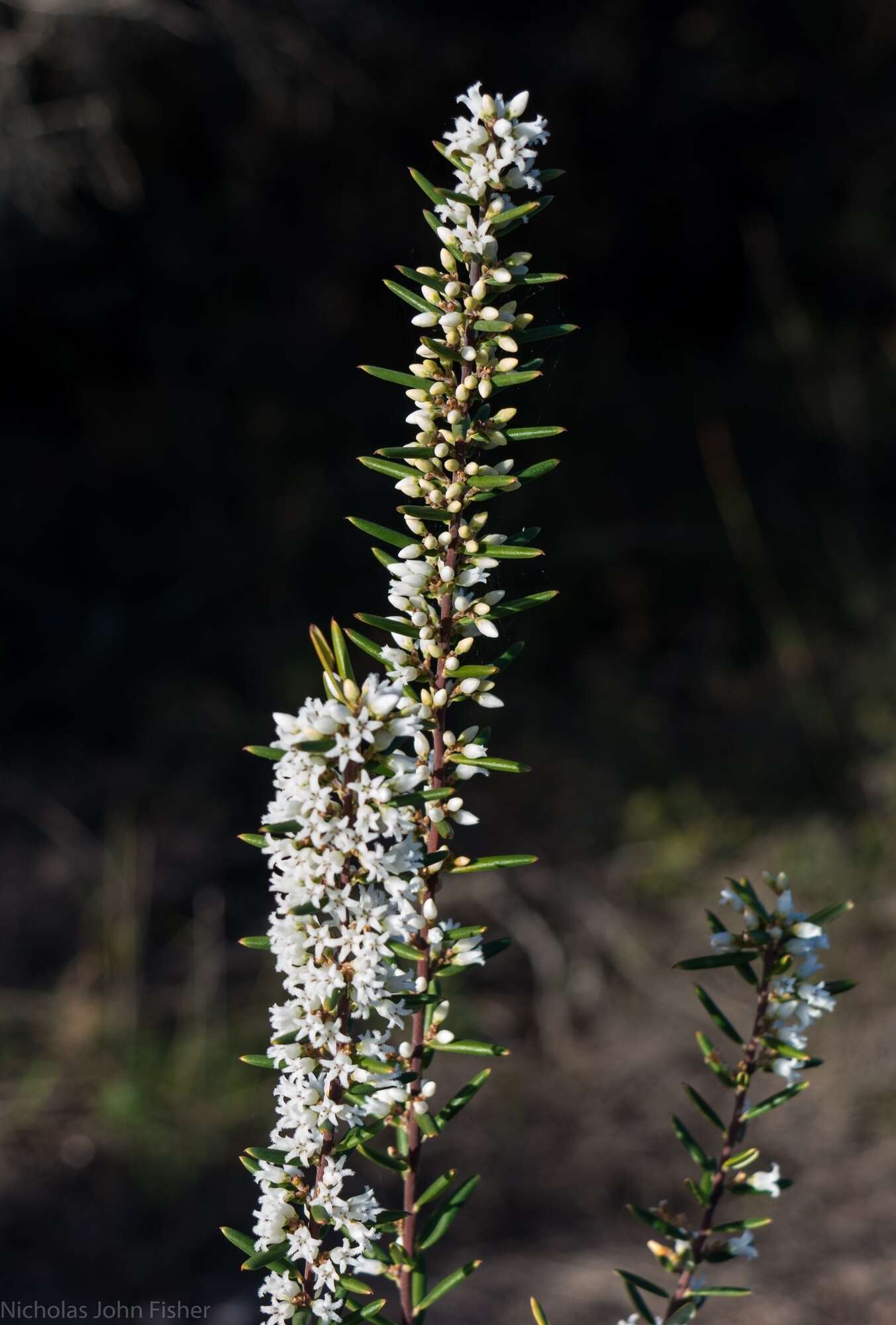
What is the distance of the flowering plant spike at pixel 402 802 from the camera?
791 mm

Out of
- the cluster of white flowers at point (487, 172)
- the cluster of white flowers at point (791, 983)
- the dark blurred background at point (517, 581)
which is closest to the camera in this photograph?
the cluster of white flowers at point (487, 172)

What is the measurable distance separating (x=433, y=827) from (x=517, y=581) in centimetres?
246

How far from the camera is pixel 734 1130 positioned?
1.04 meters

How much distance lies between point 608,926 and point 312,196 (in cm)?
460

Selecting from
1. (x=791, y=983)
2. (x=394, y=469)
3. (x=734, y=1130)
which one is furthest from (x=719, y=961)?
(x=394, y=469)

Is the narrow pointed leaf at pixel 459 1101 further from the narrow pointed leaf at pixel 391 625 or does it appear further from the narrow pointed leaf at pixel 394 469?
the narrow pointed leaf at pixel 394 469

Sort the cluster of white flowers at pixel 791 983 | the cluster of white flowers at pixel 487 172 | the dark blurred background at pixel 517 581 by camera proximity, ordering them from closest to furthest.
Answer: the cluster of white flowers at pixel 487 172 → the cluster of white flowers at pixel 791 983 → the dark blurred background at pixel 517 581

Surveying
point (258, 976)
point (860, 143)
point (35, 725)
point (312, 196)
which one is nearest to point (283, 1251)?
point (258, 976)

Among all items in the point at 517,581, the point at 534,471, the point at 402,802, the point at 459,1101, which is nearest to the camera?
the point at 402,802

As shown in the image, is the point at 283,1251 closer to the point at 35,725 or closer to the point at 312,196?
the point at 35,725

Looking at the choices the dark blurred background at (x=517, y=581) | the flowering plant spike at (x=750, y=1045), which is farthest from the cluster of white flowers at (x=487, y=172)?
the dark blurred background at (x=517, y=581)

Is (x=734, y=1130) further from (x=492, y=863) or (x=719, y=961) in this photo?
(x=492, y=863)

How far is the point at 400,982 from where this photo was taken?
2.74 ft

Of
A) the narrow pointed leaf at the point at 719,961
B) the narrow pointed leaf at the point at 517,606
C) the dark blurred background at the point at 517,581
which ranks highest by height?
the dark blurred background at the point at 517,581
